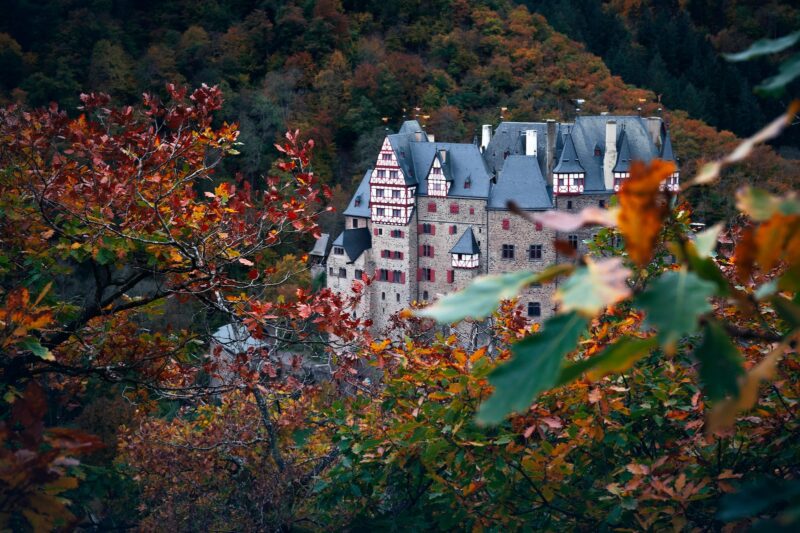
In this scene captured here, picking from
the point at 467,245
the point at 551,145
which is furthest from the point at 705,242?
the point at 551,145

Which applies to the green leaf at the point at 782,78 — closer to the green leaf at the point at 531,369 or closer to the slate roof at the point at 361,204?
the green leaf at the point at 531,369

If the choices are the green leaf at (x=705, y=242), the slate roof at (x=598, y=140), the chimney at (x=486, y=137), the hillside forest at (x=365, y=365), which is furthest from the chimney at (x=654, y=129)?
the green leaf at (x=705, y=242)

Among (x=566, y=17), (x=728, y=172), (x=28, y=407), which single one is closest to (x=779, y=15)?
(x=566, y=17)

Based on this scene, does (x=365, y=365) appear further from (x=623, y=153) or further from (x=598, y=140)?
(x=598, y=140)

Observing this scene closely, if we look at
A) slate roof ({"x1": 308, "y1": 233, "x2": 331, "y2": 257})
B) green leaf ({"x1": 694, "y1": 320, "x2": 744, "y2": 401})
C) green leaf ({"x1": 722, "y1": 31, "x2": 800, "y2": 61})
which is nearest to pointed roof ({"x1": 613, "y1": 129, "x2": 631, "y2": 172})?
slate roof ({"x1": 308, "y1": 233, "x2": 331, "y2": 257})

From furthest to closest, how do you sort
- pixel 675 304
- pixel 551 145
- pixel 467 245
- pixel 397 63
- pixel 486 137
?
1. pixel 397 63
2. pixel 486 137
3. pixel 551 145
4. pixel 467 245
5. pixel 675 304

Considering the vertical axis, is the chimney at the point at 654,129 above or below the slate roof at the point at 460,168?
above
